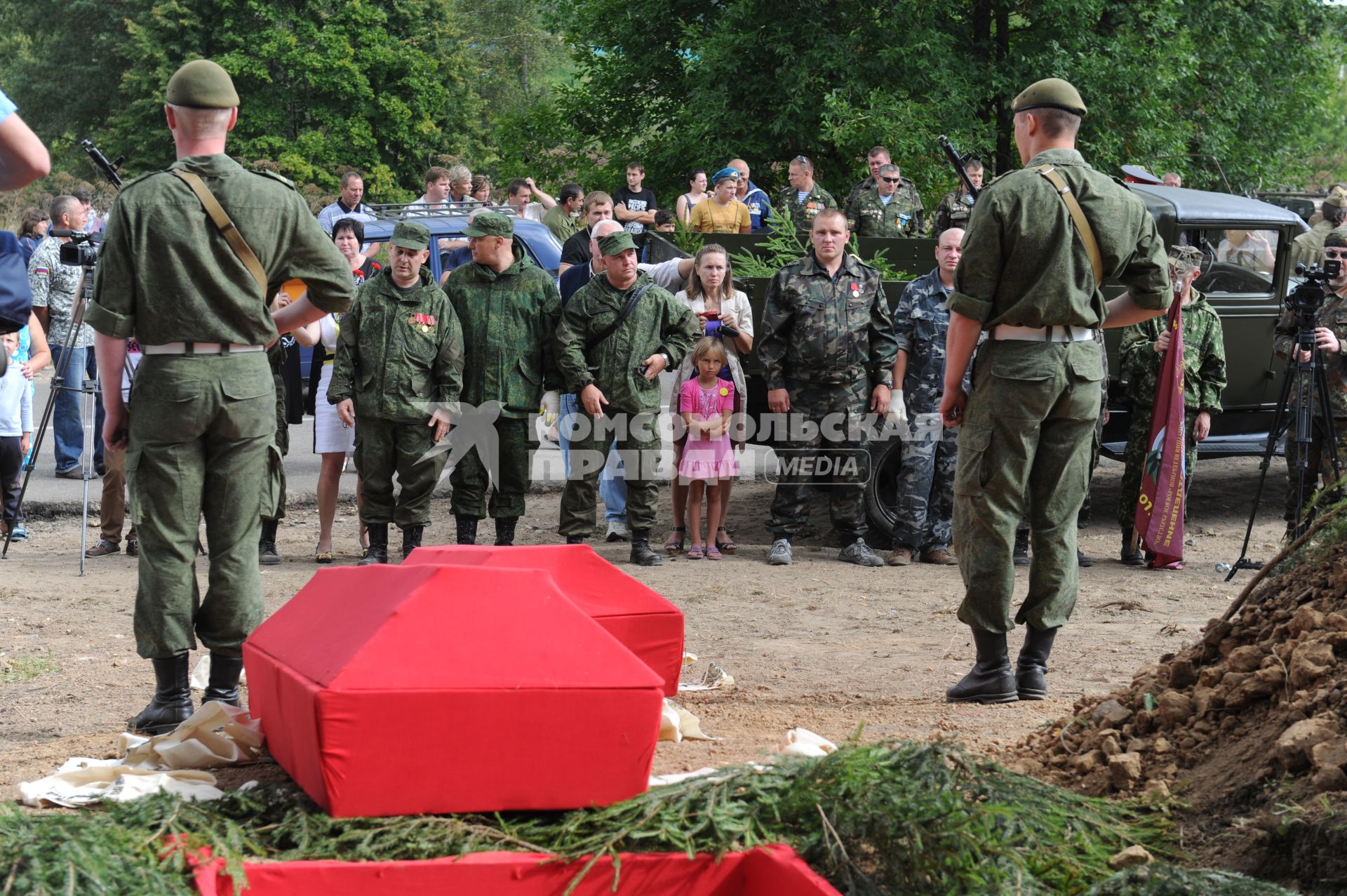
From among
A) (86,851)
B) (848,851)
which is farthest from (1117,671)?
(86,851)

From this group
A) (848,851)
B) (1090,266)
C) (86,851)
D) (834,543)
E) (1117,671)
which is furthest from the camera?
(834,543)

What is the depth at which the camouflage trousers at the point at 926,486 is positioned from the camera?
873 cm

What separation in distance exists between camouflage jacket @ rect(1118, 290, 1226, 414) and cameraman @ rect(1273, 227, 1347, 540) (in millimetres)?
382

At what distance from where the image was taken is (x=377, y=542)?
8.27m

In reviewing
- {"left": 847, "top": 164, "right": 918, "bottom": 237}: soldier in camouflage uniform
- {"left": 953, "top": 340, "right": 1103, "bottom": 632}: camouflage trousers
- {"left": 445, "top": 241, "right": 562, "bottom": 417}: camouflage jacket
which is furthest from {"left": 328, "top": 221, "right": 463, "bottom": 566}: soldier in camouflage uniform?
{"left": 847, "top": 164, "right": 918, "bottom": 237}: soldier in camouflage uniform

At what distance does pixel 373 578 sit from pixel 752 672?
2530 mm

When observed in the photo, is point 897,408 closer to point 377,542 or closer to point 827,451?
point 827,451

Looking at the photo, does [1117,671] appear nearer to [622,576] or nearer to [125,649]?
[622,576]

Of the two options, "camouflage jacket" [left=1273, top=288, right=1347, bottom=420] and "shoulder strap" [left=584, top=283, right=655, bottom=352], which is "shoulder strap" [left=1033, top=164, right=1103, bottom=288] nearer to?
"shoulder strap" [left=584, top=283, right=655, bottom=352]

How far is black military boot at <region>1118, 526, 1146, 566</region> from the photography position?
8859mm

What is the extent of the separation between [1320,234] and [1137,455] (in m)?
5.13

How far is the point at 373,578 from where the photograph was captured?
3734 mm

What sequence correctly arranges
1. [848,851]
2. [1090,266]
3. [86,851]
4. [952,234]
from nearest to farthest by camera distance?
[86,851] < [848,851] < [1090,266] < [952,234]

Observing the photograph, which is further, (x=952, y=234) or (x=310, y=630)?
(x=952, y=234)
